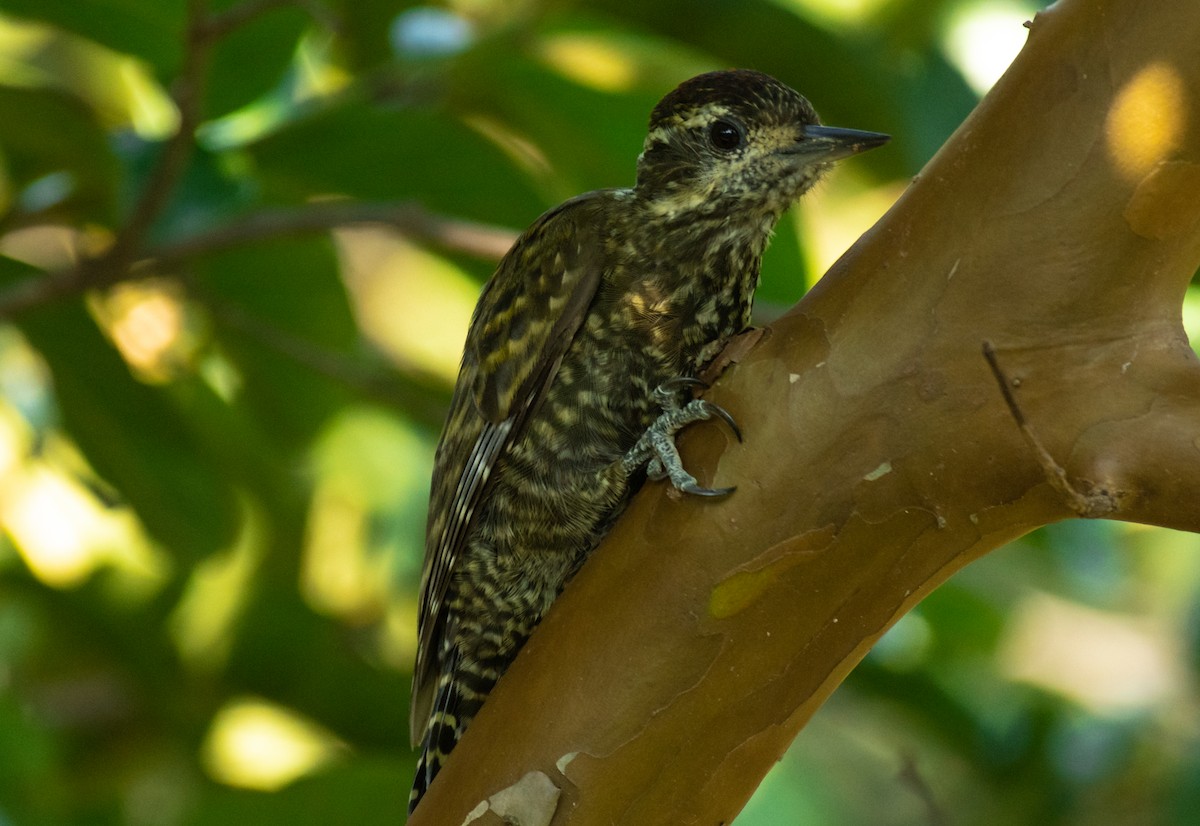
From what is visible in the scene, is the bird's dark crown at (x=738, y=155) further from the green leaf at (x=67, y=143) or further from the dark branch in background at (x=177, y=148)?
the green leaf at (x=67, y=143)

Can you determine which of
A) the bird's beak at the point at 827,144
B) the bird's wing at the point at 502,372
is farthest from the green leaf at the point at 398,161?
the bird's beak at the point at 827,144

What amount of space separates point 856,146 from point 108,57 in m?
1.77

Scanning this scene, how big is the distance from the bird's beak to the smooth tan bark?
0.63 meters

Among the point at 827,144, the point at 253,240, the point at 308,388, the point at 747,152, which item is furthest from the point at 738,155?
the point at 308,388

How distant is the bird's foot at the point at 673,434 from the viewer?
5.51 feet

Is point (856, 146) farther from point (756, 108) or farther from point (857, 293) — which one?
point (857, 293)

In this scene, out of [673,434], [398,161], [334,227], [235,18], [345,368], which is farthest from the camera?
[345,368]

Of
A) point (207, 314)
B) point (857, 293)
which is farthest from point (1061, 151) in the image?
point (207, 314)

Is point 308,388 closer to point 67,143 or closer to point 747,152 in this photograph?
point 67,143

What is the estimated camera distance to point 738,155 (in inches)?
91.7

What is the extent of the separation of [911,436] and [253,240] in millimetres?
1460

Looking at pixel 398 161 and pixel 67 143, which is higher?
pixel 398 161

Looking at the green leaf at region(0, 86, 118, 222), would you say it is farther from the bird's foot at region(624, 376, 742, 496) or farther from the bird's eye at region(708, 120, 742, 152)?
the bird's foot at region(624, 376, 742, 496)

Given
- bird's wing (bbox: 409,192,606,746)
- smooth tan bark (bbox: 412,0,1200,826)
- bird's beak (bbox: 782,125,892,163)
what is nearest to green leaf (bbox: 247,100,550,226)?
bird's wing (bbox: 409,192,606,746)
